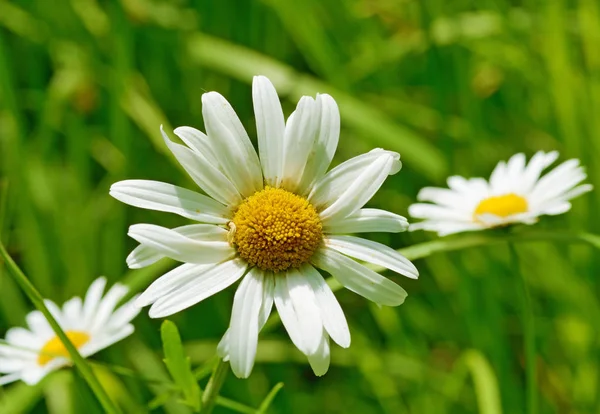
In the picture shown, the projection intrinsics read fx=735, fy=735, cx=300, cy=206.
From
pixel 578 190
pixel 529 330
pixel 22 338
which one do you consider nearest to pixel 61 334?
pixel 22 338

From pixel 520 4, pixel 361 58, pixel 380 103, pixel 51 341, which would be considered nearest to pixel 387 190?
pixel 380 103

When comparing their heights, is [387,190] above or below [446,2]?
below

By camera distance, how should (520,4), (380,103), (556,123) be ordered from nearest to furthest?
1. (556,123)
2. (380,103)
3. (520,4)

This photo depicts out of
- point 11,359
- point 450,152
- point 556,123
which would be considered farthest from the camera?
point 556,123

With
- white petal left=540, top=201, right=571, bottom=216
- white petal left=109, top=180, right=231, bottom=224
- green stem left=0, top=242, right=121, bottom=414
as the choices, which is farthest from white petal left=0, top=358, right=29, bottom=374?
white petal left=540, top=201, right=571, bottom=216

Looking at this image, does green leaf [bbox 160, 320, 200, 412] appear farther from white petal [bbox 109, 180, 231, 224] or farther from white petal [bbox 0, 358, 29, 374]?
white petal [bbox 0, 358, 29, 374]

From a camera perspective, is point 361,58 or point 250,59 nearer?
point 250,59

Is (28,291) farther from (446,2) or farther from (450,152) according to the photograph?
(446,2)
